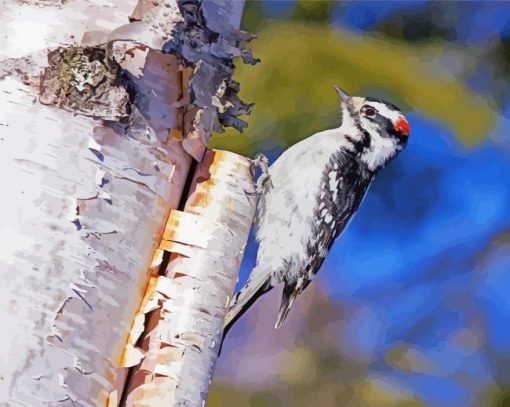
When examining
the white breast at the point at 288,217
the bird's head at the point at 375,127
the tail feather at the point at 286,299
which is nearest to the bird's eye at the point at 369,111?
the bird's head at the point at 375,127

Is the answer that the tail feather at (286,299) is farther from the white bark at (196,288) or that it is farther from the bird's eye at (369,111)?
the white bark at (196,288)

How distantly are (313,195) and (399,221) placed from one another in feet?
0.57

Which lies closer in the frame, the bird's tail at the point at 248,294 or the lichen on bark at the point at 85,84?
the lichen on bark at the point at 85,84

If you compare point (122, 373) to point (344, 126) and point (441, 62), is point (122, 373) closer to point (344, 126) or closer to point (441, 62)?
point (344, 126)

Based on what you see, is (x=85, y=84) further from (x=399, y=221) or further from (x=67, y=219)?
(x=399, y=221)

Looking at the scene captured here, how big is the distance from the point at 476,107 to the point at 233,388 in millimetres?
536

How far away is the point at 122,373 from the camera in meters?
0.33

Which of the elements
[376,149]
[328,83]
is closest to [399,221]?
[376,149]

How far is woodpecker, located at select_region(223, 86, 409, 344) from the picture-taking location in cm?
99

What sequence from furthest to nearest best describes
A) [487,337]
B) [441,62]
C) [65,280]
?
[441,62]
[487,337]
[65,280]

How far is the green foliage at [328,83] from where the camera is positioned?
1.13 m

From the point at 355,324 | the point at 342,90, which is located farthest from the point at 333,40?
the point at 355,324

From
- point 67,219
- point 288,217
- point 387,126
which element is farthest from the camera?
point 387,126

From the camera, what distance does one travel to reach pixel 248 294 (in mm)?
1019
